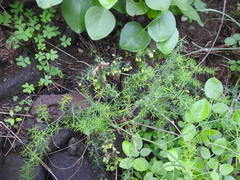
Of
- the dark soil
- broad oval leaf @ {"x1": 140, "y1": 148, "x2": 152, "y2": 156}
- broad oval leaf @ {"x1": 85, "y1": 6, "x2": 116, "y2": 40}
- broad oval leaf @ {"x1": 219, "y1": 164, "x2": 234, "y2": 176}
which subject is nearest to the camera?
broad oval leaf @ {"x1": 219, "y1": 164, "x2": 234, "y2": 176}

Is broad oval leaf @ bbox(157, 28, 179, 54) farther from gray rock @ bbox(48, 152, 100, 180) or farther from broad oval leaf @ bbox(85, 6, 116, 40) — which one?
gray rock @ bbox(48, 152, 100, 180)

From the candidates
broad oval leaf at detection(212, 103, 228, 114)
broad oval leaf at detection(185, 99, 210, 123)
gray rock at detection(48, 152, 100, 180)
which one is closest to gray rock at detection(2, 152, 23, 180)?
gray rock at detection(48, 152, 100, 180)

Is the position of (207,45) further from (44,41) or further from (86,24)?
(44,41)

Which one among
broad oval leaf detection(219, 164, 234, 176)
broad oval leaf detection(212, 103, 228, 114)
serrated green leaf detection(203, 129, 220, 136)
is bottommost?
broad oval leaf detection(219, 164, 234, 176)

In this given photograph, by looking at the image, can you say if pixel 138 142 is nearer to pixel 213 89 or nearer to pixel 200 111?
pixel 200 111

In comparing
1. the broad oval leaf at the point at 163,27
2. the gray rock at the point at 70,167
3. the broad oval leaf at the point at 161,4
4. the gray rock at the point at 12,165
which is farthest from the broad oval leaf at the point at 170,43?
the gray rock at the point at 12,165

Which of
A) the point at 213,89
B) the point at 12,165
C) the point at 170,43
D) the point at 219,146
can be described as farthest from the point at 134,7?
the point at 12,165

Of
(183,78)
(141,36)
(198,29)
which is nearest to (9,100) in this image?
(141,36)
